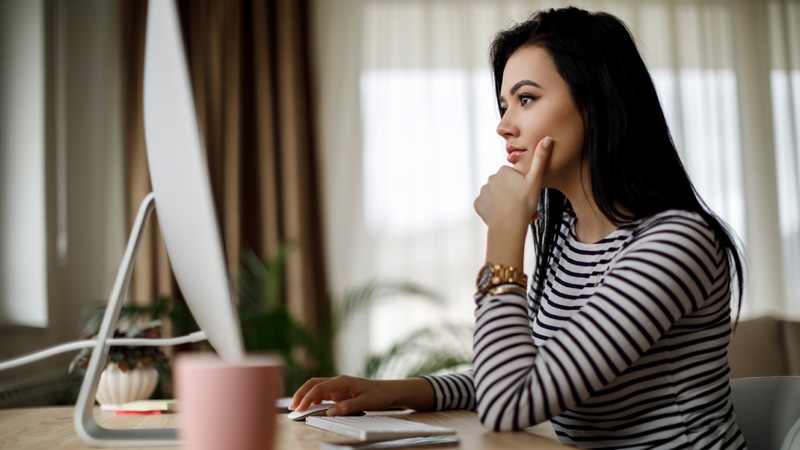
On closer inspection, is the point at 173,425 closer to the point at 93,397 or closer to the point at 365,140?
the point at 93,397

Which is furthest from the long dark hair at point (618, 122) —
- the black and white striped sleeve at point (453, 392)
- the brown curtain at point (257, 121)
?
the brown curtain at point (257, 121)

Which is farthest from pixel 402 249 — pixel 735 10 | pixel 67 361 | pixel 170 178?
pixel 170 178

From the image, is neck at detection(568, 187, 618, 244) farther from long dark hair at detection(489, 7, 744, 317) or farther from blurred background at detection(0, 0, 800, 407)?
blurred background at detection(0, 0, 800, 407)

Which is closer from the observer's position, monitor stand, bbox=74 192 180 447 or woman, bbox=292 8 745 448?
monitor stand, bbox=74 192 180 447

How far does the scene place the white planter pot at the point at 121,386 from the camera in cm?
136

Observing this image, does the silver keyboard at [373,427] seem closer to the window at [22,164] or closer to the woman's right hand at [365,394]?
the woman's right hand at [365,394]

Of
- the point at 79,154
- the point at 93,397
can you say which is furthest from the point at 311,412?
the point at 79,154

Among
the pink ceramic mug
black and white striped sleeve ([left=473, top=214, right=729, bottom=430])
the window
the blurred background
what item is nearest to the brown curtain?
the blurred background

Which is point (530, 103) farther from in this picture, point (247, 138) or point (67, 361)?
point (247, 138)

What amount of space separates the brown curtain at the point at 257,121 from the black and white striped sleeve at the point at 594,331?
2.55m

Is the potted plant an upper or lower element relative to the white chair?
upper

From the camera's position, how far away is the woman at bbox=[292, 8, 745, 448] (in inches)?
35.2

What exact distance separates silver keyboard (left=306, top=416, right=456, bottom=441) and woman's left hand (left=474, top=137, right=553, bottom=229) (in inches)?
13.1

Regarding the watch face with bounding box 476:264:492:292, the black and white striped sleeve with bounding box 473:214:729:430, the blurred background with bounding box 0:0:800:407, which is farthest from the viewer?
the blurred background with bounding box 0:0:800:407
